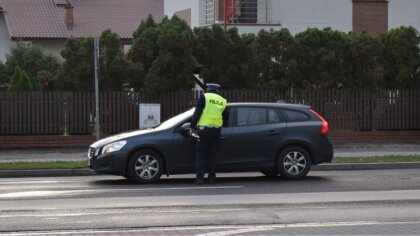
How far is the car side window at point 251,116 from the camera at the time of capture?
14461mm

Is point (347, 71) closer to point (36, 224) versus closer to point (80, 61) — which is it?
point (80, 61)

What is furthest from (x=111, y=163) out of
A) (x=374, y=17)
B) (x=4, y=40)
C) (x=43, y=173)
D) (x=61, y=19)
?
(x=61, y=19)

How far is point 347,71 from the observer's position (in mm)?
24500

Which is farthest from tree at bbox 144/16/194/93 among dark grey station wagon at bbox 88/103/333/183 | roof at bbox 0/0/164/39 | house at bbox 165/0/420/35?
roof at bbox 0/0/164/39

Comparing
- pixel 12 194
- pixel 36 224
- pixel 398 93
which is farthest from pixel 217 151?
pixel 398 93

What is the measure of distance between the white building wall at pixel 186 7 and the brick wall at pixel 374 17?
8.17 m

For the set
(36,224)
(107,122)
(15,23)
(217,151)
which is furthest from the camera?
(15,23)

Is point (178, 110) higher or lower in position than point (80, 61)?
lower

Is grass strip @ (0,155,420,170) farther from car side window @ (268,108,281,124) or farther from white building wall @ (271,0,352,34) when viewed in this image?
white building wall @ (271,0,352,34)

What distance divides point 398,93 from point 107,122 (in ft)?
29.5

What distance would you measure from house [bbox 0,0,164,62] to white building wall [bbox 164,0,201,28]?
7.84 m

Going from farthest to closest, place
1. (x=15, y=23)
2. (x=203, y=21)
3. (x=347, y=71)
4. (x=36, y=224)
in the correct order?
1. (x=15, y=23)
2. (x=203, y=21)
3. (x=347, y=71)
4. (x=36, y=224)

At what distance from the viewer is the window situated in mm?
14813

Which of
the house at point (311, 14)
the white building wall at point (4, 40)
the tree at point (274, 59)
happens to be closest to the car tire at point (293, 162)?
the tree at point (274, 59)
